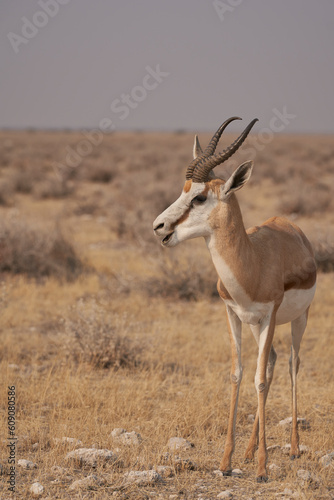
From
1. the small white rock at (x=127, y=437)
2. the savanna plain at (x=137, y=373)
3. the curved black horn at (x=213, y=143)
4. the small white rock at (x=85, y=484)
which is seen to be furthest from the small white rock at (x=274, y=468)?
the curved black horn at (x=213, y=143)

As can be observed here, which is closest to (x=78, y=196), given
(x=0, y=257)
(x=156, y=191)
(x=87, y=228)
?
(x=156, y=191)

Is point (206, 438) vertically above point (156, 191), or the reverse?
point (156, 191)

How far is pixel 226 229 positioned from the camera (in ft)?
12.5

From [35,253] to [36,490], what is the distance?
252 inches

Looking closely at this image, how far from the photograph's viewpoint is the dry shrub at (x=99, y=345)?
6121 mm

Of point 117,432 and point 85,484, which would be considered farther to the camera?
point 117,432

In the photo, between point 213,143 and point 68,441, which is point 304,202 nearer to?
point 213,143

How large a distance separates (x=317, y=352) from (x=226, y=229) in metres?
3.35

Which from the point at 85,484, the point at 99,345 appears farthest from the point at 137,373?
the point at 85,484

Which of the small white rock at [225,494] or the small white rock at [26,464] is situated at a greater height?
the small white rock at [225,494]

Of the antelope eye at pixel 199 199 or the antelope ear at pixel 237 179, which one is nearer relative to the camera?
the antelope ear at pixel 237 179

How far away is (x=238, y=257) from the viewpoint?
383 centimetres

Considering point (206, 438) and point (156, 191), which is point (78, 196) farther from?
point (206, 438)

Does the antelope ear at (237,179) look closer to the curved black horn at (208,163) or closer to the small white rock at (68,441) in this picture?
the curved black horn at (208,163)
